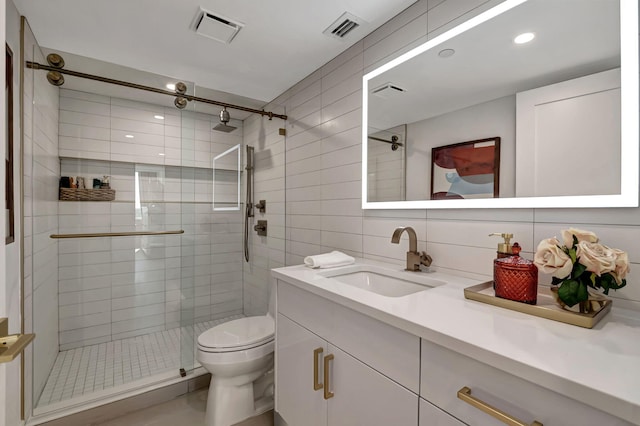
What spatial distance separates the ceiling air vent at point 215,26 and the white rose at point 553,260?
178 centimetres

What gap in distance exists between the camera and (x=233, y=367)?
1.59m

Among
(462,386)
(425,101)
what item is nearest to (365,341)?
(462,386)

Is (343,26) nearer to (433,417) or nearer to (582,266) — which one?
(582,266)

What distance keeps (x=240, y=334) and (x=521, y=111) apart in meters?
1.81

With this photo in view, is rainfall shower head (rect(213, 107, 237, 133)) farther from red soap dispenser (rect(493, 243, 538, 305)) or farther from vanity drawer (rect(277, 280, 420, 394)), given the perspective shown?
Answer: red soap dispenser (rect(493, 243, 538, 305))

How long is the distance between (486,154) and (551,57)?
37 centimetres

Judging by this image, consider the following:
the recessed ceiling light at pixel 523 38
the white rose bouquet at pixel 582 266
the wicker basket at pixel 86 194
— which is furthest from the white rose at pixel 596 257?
the wicker basket at pixel 86 194

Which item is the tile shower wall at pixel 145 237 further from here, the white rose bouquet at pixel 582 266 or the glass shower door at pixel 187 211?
the white rose bouquet at pixel 582 266

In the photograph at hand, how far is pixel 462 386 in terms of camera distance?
67 cm

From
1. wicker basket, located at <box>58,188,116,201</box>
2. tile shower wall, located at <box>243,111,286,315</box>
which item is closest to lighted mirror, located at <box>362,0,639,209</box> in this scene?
tile shower wall, located at <box>243,111,286,315</box>

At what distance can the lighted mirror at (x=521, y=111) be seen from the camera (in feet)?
2.89

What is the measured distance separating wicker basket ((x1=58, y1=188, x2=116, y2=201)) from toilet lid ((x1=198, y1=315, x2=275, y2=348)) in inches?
52.8

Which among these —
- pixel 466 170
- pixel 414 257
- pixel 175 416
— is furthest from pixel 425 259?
pixel 175 416

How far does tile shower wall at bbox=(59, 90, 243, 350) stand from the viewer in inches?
85.2
